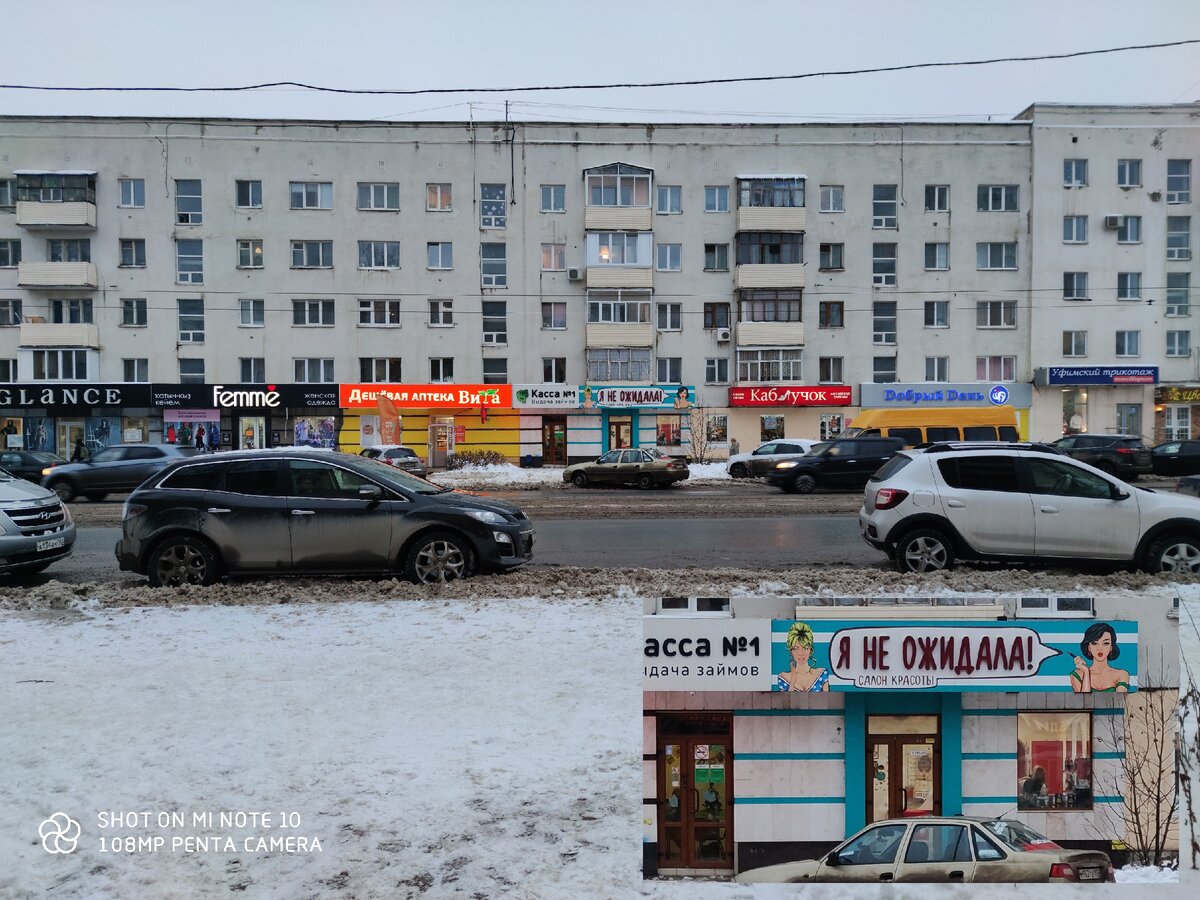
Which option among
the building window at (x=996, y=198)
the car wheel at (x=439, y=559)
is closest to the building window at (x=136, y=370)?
the car wheel at (x=439, y=559)

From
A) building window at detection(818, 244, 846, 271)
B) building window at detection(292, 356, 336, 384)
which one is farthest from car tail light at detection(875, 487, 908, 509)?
building window at detection(292, 356, 336, 384)

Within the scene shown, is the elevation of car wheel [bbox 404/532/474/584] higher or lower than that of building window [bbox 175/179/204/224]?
lower

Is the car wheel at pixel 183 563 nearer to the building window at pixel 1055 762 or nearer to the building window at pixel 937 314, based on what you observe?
the building window at pixel 1055 762

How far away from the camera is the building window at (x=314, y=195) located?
126 ft

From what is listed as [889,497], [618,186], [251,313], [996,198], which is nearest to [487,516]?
[889,497]

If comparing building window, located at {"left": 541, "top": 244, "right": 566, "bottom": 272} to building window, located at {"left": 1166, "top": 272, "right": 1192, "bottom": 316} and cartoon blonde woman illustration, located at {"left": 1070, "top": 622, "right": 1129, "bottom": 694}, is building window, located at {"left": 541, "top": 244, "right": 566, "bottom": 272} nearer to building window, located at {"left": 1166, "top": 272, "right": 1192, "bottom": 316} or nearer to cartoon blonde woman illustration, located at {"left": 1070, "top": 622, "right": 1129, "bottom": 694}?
building window, located at {"left": 1166, "top": 272, "right": 1192, "bottom": 316}

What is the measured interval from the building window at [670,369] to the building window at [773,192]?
8.25 m

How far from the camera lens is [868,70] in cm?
1201

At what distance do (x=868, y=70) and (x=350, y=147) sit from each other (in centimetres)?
3195

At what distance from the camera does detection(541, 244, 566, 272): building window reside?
3891 centimetres

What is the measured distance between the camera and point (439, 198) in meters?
38.6

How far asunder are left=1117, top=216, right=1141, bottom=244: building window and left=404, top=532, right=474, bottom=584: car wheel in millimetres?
42481

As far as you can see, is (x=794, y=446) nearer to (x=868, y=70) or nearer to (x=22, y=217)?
(x=868, y=70)

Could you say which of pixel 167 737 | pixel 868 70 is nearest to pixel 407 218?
pixel 868 70
